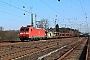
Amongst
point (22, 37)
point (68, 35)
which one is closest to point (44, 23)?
point (68, 35)

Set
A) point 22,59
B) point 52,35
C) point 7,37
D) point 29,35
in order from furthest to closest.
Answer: point 52,35
point 7,37
point 29,35
point 22,59

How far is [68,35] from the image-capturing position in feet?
354

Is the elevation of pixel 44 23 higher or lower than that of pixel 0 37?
higher

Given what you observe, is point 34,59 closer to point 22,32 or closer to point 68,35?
point 22,32

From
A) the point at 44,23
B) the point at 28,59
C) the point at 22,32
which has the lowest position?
the point at 28,59

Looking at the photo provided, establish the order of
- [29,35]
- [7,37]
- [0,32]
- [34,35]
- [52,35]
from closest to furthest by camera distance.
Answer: [29,35] < [34,35] < [0,32] < [7,37] < [52,35]

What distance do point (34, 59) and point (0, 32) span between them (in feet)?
134

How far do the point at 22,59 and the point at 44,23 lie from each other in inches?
3693

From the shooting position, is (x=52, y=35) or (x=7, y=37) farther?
(x=52, y=35)

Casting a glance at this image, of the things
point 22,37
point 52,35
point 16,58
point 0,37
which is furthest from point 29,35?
point 52,35

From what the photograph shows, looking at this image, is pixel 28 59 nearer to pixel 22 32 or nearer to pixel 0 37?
pixel 22 32

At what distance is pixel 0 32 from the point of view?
2162 inches

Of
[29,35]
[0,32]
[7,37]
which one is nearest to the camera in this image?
[29,35]

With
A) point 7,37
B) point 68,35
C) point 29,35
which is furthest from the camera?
Answer: point 68,35
